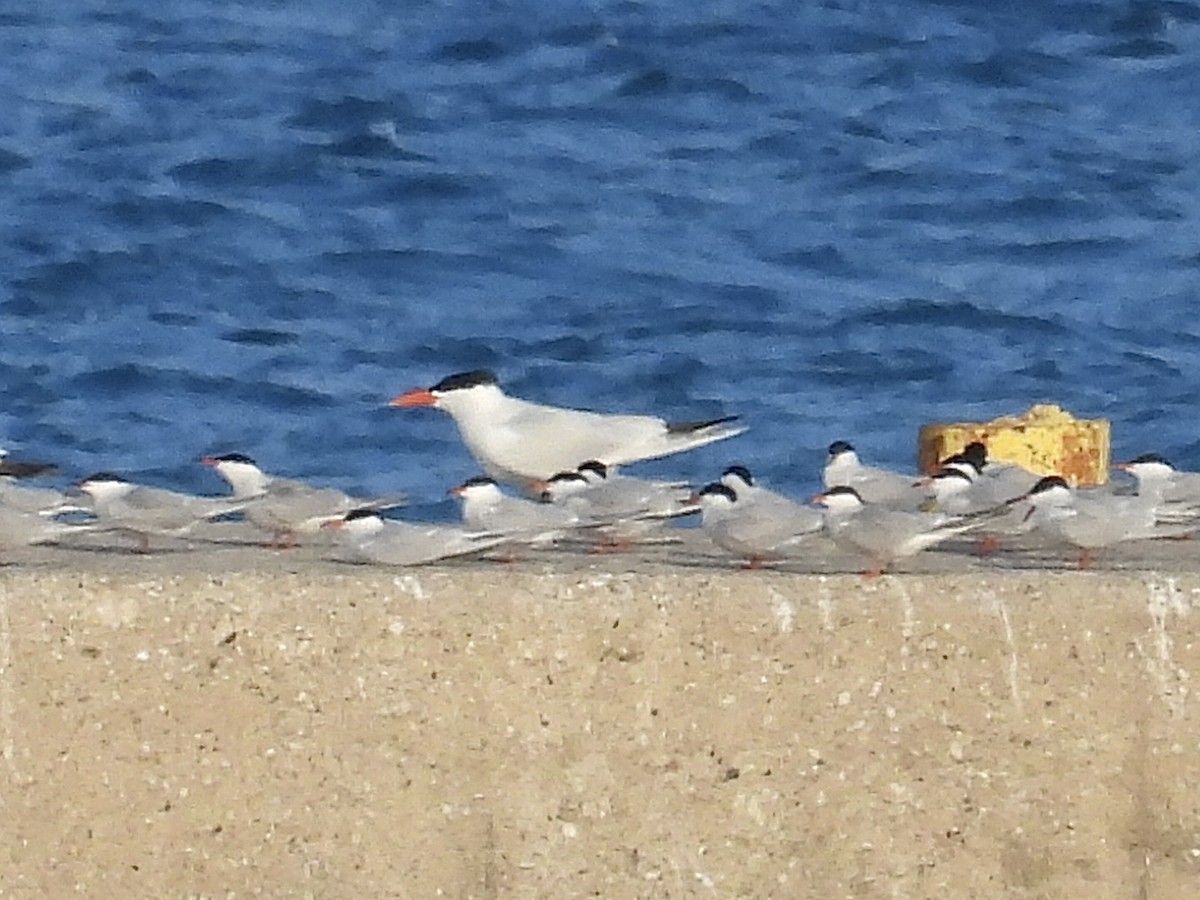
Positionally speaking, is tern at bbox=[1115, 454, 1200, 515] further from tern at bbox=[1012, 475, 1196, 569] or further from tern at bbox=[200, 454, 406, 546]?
tern at bbox=[200, 454, 406, 546]

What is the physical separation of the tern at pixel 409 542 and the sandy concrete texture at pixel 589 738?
30 centimetres

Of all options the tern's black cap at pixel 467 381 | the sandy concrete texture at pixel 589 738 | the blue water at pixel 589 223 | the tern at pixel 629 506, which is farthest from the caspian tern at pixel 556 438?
the blue water at pixel 589 223

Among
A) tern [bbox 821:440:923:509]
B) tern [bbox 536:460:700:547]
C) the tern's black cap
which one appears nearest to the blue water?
the tern's black cap

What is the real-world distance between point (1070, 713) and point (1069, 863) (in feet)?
1.01


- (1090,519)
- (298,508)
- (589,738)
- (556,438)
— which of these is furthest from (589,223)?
(589,738)

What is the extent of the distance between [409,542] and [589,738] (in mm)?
665

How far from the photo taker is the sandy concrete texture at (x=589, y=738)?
18.6ft

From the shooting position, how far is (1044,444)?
305 inches

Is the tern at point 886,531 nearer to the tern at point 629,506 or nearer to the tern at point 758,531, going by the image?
the tern at point 758,531

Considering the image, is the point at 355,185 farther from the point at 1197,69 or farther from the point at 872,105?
the point at 1197,69

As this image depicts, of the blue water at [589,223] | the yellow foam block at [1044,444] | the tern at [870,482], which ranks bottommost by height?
the tern at [870,482]

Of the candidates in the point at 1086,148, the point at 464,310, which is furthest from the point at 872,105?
the point at 464,310

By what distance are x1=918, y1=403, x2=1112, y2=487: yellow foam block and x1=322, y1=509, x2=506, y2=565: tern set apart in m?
1.97

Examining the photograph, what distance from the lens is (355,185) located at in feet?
79.2
